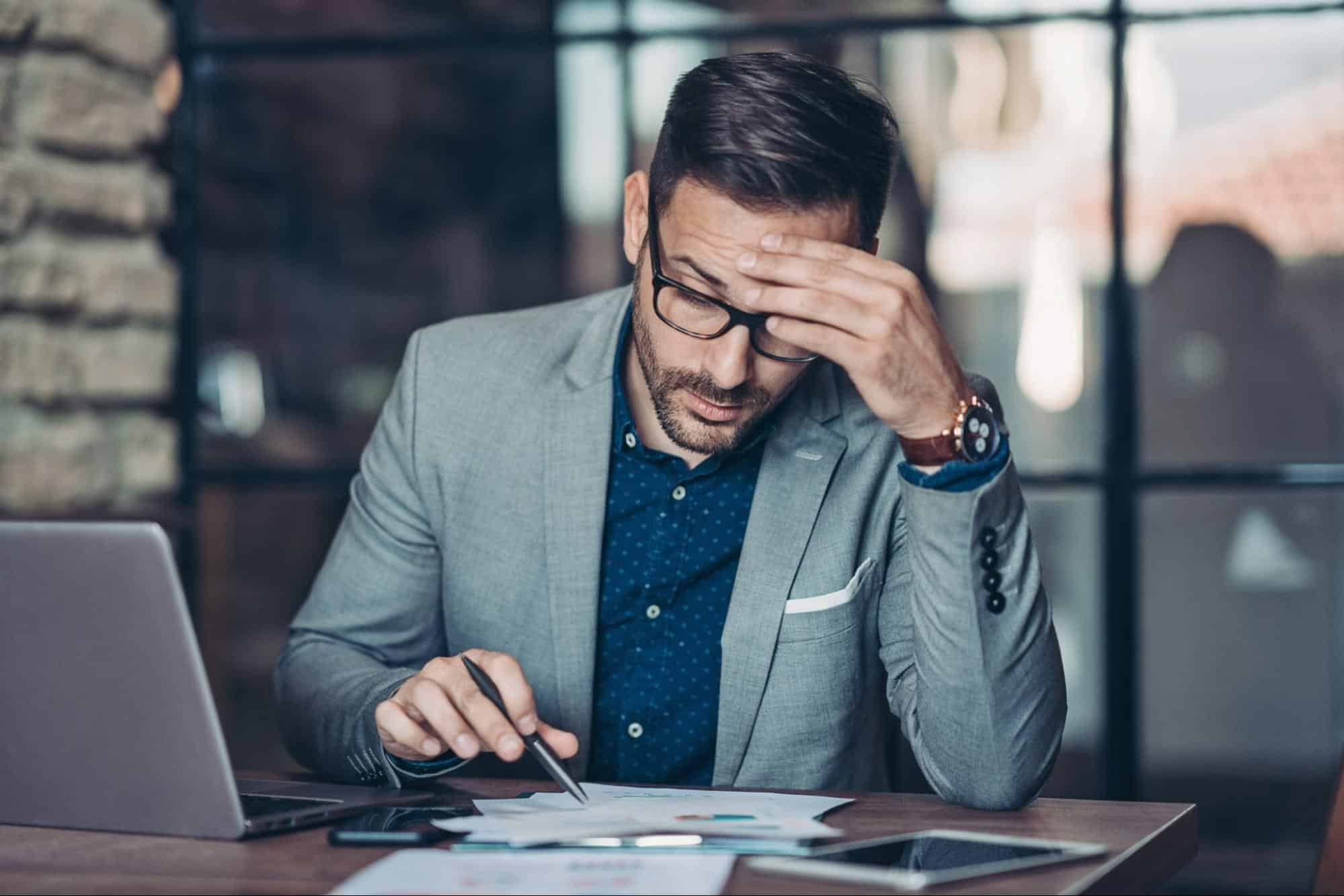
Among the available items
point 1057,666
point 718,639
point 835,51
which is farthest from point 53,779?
point 835,51

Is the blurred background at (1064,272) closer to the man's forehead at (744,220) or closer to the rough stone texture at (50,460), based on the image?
the rough stone texture at (50,460)

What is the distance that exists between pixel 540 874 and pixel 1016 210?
2.07 m

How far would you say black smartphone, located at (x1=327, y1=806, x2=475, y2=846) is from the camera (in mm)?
1221

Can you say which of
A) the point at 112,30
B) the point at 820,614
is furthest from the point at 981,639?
the point at 112,30

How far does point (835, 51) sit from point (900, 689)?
1.53m

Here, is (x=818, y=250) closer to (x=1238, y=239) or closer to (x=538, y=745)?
(x=538, y=745)

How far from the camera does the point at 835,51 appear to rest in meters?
2.86

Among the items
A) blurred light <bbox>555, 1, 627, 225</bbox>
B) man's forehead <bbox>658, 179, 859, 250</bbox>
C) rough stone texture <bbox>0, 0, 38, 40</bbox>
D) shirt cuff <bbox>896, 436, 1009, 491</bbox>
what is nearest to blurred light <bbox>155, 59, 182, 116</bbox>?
rough stone texture <bbox>0, 0, 38, 40</bbox>

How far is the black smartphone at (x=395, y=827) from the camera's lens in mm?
1221

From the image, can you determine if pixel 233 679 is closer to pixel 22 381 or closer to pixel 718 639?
pixel 22 381

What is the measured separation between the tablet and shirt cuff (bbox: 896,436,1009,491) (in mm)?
381

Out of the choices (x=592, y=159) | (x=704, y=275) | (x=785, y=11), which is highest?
(x=785, y=11)

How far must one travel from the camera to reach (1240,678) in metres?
2.84

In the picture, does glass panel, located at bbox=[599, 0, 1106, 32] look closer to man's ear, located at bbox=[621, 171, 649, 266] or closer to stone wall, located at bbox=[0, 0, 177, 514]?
stone wall, located at bbox=[0, 0, 177, 514]
